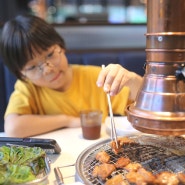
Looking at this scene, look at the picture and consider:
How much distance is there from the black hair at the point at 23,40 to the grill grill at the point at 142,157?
27.8 inches

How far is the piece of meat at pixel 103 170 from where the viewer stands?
30.5 inches

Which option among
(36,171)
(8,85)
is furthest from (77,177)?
(8,85)

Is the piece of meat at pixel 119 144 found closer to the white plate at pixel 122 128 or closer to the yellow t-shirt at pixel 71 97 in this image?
the white plate at pixel 122 128

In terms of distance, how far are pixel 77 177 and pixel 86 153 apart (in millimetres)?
168

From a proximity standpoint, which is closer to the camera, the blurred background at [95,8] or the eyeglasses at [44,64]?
the eyeglasses at [44,64]

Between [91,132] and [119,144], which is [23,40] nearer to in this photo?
[91,132]

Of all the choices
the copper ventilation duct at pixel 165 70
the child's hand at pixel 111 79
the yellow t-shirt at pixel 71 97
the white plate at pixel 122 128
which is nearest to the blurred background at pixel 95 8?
the yellow t-shirt at pixel 71 97

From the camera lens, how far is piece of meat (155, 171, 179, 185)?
0.72 metres

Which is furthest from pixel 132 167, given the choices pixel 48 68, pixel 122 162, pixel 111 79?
pixel 48 68

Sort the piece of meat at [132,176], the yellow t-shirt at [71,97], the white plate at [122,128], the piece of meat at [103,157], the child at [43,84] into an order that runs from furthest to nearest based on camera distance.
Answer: the yellow t-shirt at [71,97] < the child at [43,84] < the white plate at [122,128] < the piece of meat at [103,157] < the piece of meat at [132,176]

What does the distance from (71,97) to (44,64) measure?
0.32 meters

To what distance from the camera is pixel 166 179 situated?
2.38 feet

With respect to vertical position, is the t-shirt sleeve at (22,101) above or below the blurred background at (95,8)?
below

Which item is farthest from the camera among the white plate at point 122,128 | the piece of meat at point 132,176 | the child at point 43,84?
the child at point 43,84
